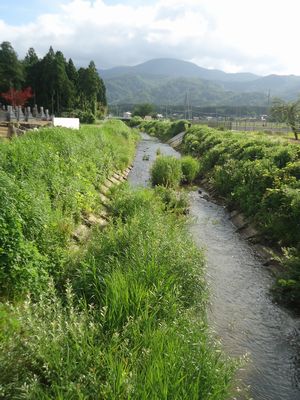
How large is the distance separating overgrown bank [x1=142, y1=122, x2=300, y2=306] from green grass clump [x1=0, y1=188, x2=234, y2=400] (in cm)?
429

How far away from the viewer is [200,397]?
4699 millimetres

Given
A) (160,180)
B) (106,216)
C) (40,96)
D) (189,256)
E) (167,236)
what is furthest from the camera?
A: (40,96)

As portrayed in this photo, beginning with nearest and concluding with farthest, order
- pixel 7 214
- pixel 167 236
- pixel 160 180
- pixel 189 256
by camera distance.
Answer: pixel 7 214 < pixel 189 256 < pixel 167 236 < pixel 160 180

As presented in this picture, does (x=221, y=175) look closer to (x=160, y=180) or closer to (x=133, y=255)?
(x=160, y=180)

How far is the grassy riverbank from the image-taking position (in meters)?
4.52

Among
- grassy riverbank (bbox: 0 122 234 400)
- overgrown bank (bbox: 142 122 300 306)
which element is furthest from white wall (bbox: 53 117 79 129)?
grassy riverbank (bbox: 0 122 234 400)

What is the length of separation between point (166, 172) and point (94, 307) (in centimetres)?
1709

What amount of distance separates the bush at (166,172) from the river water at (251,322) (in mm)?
8177

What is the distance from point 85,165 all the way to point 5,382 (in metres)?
13.0

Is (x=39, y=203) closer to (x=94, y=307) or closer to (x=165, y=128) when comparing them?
(x=94, y=307)

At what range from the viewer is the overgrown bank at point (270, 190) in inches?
417

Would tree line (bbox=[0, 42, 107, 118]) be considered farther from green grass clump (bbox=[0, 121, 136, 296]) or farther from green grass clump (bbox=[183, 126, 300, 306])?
green grass clump (bbox=[0, 121, 136, 296])

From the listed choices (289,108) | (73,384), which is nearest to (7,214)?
(73,384)

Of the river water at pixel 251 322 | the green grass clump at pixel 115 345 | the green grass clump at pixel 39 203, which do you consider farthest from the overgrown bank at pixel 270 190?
the green grass clump at pixel 39 203
